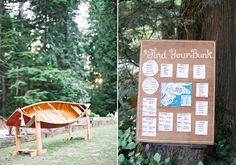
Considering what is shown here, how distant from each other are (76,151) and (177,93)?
97 cm

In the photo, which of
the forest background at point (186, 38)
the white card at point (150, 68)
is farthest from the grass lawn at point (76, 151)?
the white card at point (150, 68)

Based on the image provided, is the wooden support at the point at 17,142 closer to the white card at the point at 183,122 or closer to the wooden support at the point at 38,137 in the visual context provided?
the wooden support at the point at 38,137

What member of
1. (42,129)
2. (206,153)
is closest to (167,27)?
(206,153)

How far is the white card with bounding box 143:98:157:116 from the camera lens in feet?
10.4

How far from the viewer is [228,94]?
3525mm

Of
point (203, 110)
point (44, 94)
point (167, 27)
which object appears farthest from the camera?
point (167, 27)

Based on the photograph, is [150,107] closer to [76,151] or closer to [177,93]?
[177,93]

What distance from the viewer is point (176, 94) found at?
315cm

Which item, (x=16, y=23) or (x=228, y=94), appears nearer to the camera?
(x=16, y=23)

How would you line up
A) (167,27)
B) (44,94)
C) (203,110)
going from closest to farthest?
(203,110), (44,94), (167,27)

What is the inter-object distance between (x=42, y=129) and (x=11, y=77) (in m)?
0.50

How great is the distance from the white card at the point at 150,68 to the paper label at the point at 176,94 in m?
0.14

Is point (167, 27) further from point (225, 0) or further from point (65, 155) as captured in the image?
point (65, 155)

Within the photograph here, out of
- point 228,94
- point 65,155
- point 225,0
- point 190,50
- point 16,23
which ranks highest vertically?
point 225,0
